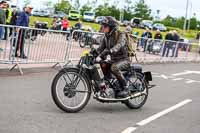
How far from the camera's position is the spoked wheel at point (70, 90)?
26.1 feet

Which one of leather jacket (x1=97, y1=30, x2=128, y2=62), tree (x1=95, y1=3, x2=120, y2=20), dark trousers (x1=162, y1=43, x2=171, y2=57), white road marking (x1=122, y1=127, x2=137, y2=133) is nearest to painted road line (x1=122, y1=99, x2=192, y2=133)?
white road marking (x1=122, y1=127, x2=137, y2=133)

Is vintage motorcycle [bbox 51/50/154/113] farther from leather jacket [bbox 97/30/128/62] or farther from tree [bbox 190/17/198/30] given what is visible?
tree [bbox 190/17/198/30]

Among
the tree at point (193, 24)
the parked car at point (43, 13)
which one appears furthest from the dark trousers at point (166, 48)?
the tree at point (193, 24)

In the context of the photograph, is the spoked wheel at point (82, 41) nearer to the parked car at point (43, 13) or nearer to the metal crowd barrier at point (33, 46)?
the metal crowd barrier at point (33, 46)

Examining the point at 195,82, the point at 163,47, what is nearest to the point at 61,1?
the point at 163,47

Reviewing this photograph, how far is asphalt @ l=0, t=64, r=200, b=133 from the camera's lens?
7027 millimetres

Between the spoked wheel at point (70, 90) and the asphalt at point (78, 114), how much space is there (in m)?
0.17

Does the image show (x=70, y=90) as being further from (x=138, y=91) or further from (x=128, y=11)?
(x=128, y=11)

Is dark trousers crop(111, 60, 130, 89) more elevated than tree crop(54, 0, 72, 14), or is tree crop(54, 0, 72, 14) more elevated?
tree crop(54, 0, 72, 14)

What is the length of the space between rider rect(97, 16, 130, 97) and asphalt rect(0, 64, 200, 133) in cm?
65

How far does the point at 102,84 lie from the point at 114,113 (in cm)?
59

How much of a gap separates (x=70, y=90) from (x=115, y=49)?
1094mm

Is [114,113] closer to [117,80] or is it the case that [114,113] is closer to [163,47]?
[117,80]

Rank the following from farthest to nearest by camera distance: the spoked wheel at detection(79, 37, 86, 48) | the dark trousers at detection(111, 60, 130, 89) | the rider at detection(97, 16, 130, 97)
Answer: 1. the spoked wheel at detection(79, 37, 86, 48)
2. the dark trousers at detection(111, 60, 130, 89)
3. the rider at detection(97, 16, 130, 97)
